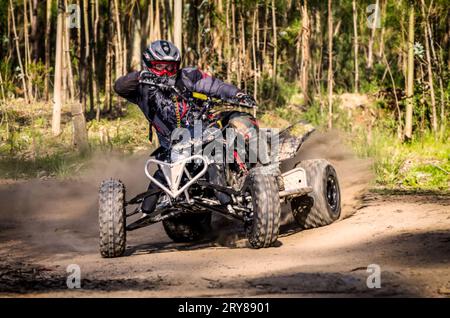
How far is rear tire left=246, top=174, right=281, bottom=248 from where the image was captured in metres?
8.38

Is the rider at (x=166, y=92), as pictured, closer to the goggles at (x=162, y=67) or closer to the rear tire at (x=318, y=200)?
the goggles at (x=162, y=67)

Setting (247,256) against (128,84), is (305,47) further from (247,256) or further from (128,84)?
(247,256)

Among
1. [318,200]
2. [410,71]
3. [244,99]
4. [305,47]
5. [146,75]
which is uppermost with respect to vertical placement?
[146,75]

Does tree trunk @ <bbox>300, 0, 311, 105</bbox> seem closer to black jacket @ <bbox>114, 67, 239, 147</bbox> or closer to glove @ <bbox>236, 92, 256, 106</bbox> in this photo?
black jacket @ <bbox>114, 67, 239, 147</bbox>

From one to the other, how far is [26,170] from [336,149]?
6082 millimetres

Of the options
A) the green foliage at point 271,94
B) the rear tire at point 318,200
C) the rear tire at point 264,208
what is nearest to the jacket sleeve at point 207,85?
the rear tire at point 264,208

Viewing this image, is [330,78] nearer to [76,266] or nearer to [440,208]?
[440,208]

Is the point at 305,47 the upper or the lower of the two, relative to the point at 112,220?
upper

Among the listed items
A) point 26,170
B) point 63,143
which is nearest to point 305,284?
point 26,170

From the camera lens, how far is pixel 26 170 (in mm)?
15539

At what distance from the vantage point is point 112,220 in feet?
28.3

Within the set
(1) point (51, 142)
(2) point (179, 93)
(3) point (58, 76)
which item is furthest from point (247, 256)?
(3) point (58, 76)

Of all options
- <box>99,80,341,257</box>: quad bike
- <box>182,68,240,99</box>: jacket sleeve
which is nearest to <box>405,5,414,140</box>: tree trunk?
<box>99,80,341,257</box>: quad bike

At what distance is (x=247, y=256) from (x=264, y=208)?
0.50 m
